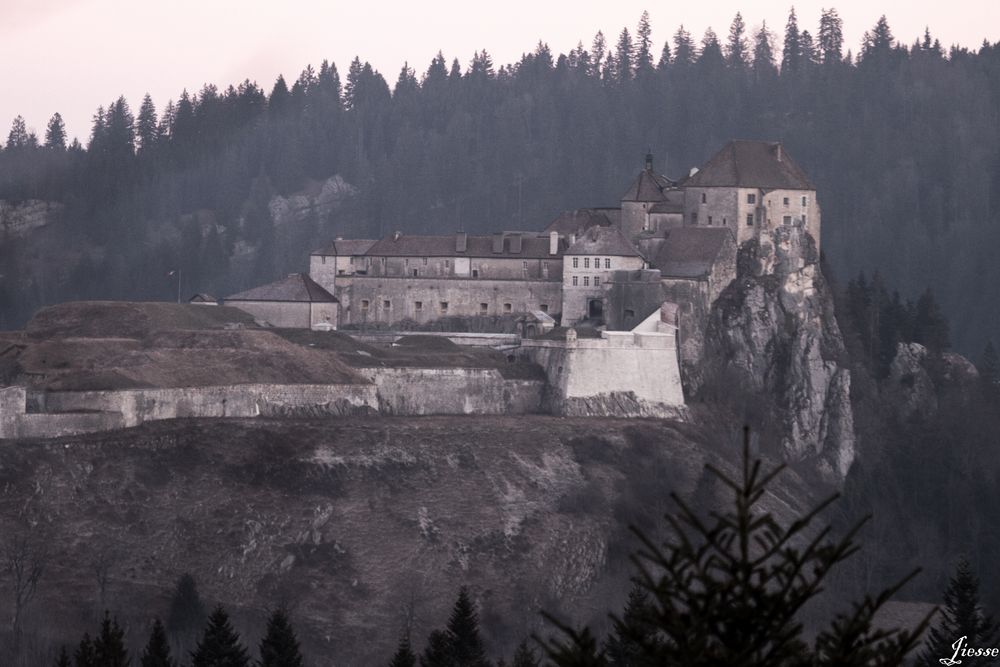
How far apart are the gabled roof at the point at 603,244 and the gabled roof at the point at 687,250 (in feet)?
4.61

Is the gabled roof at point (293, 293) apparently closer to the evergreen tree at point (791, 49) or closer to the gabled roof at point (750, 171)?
the gabled roof at point (750, 171)

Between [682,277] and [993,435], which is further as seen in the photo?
[993,435]

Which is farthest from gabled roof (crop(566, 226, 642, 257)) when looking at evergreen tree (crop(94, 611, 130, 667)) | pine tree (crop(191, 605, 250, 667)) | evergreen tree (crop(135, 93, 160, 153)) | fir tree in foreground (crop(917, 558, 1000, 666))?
evergreen tree (crop(135, 93, 160, 153))

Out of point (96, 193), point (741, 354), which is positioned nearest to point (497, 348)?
point (741, 354)

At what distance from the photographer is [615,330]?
99062mm

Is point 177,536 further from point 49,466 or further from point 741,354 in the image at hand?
point 741,354

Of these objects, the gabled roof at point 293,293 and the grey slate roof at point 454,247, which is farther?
the grey slate roof at point 454,247

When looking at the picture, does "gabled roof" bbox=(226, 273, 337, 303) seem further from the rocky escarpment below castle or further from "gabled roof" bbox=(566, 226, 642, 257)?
the rocky escarpment below castle

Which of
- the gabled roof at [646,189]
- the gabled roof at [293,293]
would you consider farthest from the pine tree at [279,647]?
the gabled roof at [646,189]

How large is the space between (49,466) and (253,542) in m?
7.96

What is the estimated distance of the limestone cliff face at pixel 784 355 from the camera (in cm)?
10212

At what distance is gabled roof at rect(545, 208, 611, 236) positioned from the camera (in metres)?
108

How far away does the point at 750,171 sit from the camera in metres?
108

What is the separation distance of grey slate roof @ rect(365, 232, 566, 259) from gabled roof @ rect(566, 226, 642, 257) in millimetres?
2835
